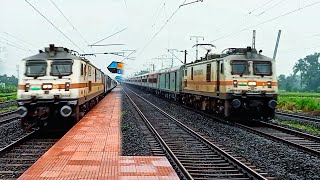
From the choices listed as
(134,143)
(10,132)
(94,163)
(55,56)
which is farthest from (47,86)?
(94,163)

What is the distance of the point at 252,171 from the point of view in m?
8.60

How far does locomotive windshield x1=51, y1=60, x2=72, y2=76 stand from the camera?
15766mm

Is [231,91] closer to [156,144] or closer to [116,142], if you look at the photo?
[156,144]

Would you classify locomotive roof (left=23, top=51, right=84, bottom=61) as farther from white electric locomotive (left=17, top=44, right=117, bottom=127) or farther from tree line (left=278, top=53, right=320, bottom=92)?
tree line (left=278, top=53, right=320, bottom=92)

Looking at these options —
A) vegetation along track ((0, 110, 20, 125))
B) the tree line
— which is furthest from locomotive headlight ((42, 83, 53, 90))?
the tree line

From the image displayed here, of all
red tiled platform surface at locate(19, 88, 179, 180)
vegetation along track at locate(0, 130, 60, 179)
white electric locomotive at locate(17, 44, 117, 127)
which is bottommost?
vegetation along track at locate(0, 130, 60, 179)

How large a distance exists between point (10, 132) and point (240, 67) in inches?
421

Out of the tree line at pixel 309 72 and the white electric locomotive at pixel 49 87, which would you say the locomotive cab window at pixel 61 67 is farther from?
the tree line at pixel 309 72

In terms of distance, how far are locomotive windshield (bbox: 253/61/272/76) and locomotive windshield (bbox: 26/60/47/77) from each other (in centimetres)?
968

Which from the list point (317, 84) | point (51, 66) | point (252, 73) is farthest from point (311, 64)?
point (51, 66)

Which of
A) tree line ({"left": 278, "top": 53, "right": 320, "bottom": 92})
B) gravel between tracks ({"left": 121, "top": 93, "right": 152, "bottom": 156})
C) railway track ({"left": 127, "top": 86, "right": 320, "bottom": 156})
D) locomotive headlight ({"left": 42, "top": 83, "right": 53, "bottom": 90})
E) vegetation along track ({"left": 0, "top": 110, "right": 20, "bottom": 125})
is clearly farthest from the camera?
tree line ({"left": 278, "top": 53, "right": 320, "bottom": 92})

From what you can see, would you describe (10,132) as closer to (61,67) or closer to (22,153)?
(61,67)

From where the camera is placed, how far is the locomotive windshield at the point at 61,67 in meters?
15.8

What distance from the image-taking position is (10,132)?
50.6 ft
